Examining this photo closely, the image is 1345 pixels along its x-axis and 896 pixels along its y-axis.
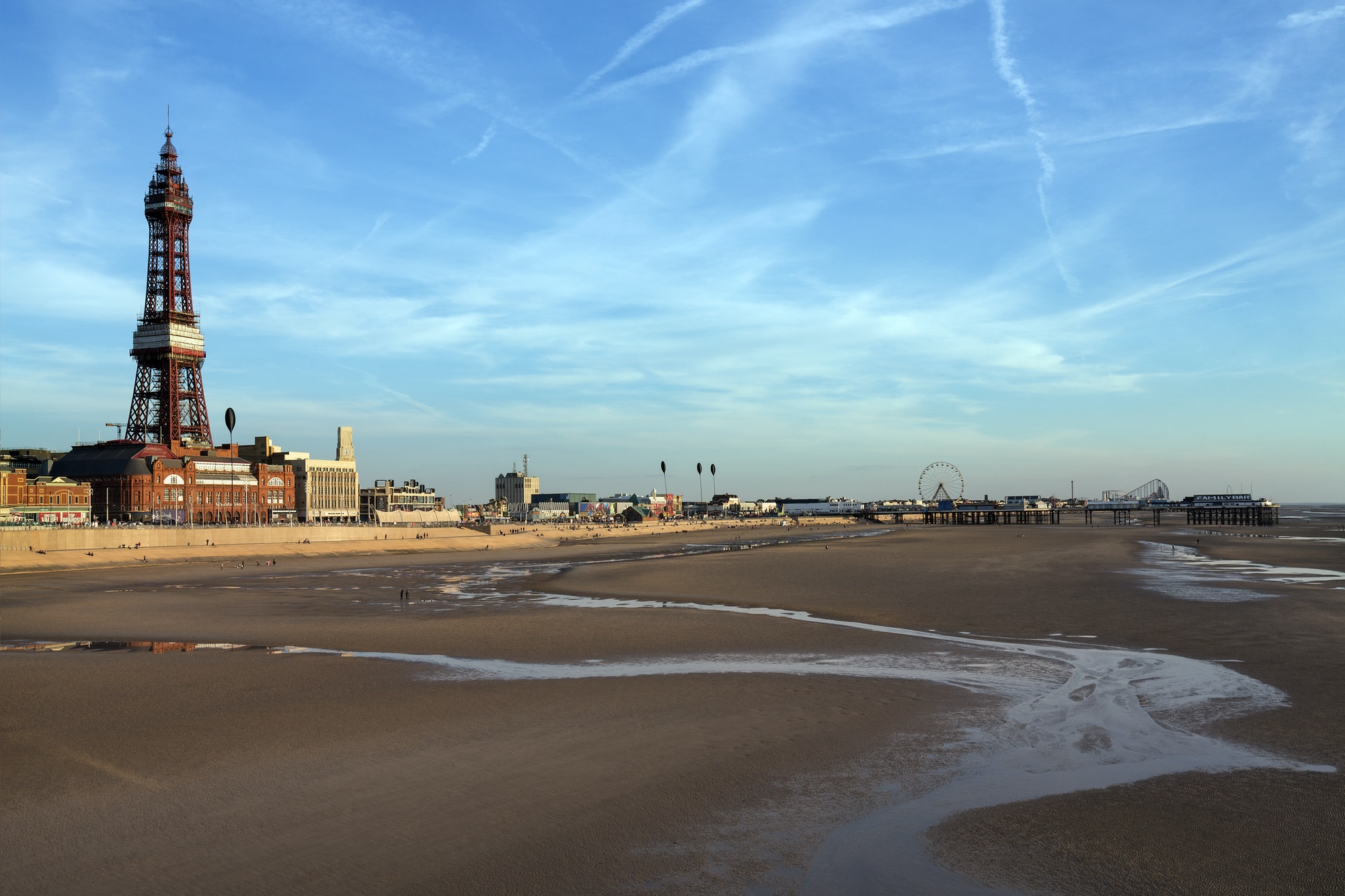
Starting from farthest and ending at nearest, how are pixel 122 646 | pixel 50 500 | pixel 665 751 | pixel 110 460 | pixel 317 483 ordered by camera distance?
pixel 317 483 < pixel 110 460 < pixel 50 500 < pixel 122 646 < pixel 665 751

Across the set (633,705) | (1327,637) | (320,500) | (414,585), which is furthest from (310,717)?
(320,500)

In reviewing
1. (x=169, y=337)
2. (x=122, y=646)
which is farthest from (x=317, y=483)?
(x=122, y=646)

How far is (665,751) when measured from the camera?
44.0ft

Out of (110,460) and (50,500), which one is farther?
(110,460)

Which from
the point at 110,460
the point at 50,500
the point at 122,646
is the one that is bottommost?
the point at 122,646

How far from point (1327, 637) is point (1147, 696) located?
9.60 m

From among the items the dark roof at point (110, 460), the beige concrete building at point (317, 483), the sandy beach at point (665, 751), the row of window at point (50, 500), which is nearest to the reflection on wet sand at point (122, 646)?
the sandy beach at point (665, 751)

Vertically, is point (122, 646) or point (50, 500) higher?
point (50, 500)

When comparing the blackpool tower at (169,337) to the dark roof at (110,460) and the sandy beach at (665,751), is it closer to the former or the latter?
the dark roof at (110,460)

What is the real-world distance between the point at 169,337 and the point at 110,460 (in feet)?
102

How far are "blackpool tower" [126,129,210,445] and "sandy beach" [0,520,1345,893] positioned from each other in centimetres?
13619

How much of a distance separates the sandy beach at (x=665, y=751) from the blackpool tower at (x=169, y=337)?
447 feet

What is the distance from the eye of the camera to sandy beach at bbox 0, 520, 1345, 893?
9172 millimetres

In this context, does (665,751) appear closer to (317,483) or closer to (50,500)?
(50,500)
